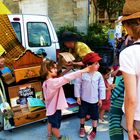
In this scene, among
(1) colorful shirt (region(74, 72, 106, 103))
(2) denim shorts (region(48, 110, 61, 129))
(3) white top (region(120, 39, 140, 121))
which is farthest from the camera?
(1) colorful shirt (region(74, 72, 106, 103))

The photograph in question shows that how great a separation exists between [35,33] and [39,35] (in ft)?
0.37

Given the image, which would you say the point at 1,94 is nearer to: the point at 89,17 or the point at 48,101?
the point at 48,101

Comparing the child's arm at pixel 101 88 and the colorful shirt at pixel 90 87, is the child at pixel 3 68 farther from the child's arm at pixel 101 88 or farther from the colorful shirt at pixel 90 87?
the child's arm at pixel 101 88

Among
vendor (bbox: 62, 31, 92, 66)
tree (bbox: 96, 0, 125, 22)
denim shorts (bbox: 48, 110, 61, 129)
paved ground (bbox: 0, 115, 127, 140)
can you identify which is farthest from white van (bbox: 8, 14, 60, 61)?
tree (bbox: 96, 0, 125, 22)

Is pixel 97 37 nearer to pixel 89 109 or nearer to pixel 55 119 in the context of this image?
pixel 89 109

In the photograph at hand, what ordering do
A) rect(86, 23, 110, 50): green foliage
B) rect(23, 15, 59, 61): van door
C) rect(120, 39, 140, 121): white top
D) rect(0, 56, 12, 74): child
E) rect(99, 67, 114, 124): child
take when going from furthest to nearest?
rect(86, 23, 110, 50): green foliage
rect(23, 15, 59, 61): van door
rect(99, 67, 114, 124): child
rect(0, 56, 12, 74): child
rect(120, 39, 140, 121): white top

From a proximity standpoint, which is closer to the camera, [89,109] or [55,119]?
[55,119]

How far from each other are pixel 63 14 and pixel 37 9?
1.17 m

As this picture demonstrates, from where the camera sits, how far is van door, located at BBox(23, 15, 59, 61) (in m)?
6.13

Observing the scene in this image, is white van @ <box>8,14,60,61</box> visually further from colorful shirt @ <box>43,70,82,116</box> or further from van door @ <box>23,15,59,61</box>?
colorful shirt @ <box>43,70,82,116</box>

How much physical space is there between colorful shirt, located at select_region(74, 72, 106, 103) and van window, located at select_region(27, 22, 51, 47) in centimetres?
239

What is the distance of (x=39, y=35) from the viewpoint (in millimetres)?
6355

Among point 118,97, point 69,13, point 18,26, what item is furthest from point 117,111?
point 69,13

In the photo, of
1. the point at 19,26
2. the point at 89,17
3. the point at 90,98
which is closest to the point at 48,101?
the point at 90,98
